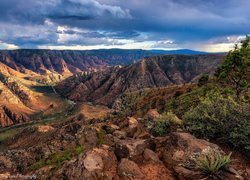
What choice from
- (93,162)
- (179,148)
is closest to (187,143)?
(179,148)

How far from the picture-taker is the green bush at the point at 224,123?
1446 cm

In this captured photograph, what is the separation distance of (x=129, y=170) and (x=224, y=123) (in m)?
6.47

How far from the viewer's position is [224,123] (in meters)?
15.7

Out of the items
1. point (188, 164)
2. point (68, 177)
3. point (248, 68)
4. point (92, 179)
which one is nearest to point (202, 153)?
point (188, 164)

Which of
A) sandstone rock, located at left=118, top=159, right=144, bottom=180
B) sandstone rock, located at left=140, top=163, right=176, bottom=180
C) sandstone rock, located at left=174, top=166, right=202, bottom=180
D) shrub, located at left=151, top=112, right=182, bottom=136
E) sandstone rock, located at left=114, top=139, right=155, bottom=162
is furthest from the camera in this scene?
shrub, located at left=151, top=112, right=182, bottom=136

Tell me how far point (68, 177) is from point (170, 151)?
4.44 m

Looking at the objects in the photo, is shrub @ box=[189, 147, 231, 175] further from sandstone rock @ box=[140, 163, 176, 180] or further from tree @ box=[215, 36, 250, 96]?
tree @ box=[215, 36, 250, 96]

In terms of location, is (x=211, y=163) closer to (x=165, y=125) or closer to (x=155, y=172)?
(x=155, y=172)

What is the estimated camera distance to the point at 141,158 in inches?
520

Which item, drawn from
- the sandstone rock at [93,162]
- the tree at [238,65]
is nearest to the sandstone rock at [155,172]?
the sandstone rock at [93,162]

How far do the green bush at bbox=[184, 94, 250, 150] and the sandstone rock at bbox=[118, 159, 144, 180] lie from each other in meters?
5.24

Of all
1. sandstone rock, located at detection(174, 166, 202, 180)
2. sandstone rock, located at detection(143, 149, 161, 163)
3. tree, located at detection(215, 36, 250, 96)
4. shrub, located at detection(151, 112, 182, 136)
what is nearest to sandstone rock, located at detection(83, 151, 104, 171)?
sandstone rock, located at detection(143, 149, 161, 163)

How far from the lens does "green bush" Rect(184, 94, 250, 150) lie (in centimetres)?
1446

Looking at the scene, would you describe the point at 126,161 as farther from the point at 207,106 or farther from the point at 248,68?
the point at 248,68
